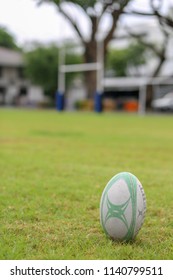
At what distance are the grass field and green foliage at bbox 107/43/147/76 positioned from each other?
29.0 metres

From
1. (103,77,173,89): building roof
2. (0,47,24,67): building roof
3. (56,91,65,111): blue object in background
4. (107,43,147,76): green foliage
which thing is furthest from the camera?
(0,47,24,67): building roof

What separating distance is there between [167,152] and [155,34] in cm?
2932

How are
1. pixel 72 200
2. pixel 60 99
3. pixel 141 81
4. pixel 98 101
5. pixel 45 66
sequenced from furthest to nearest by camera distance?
1. pixel 45 66
2. pixel 141 81
3. pixel 60 99
4. pixel 98 101
5. pixel 72 200

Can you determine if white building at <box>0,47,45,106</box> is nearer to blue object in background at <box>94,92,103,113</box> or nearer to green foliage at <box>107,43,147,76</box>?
green foliage at <box>107,43,147,76</box>

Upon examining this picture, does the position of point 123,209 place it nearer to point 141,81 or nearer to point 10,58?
point 141,81

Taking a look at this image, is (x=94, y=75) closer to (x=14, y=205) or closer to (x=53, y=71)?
(x=53, y=71)

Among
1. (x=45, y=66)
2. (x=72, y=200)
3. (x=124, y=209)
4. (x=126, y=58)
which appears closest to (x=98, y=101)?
(x=126, y=58)

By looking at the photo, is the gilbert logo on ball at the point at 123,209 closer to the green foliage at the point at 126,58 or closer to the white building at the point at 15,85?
the green foliage at the point at 126,58

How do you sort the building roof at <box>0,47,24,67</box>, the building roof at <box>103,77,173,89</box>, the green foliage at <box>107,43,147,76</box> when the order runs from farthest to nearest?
the building roof at <box>0,47,24,67</box>, the green foliage at <box>107,43,147,76</box>, the building roof at <box>103,77,173,89</box>

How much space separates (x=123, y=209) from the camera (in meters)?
2.83

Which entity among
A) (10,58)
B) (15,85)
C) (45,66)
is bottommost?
(15,85)

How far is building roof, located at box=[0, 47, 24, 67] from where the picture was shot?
43550mm

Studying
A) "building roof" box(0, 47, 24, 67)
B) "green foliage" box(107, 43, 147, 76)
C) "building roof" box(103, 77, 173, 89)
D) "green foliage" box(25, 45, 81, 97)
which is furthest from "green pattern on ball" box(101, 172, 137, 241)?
"building roof" box(0, 47, 24, 67)

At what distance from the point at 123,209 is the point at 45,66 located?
3882 centimetres
